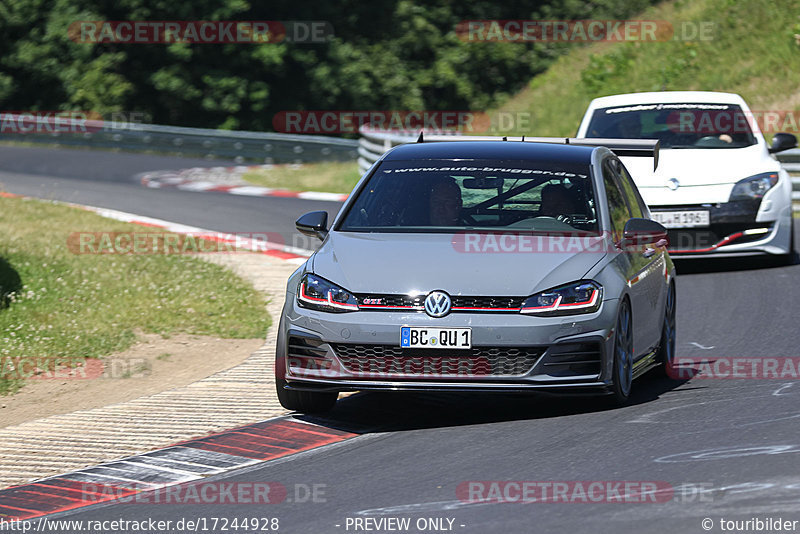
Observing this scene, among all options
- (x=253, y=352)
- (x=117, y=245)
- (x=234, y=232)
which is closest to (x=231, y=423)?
(x=253, y=352)

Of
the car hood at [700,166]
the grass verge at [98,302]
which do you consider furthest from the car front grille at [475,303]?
the car hood at [700,166]

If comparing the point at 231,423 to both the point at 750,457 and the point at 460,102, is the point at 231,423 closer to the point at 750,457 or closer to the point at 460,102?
the point at 750,457

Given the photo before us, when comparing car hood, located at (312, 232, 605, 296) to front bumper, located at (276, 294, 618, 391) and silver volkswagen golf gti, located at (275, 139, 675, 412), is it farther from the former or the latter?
front bumper, located at (276, 294, 618, 391)

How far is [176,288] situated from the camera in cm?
1336

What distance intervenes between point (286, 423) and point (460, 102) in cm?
4346

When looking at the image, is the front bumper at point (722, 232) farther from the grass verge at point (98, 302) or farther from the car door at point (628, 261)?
the car door at point (628, 261)

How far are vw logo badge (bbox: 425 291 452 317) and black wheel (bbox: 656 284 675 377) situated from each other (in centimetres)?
223

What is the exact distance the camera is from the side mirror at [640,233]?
7.95 meters

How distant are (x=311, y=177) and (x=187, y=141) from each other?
519 cm

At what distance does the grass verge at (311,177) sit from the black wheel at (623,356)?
17866 millimetres

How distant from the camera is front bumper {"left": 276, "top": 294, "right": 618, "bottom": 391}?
7.08 metres
